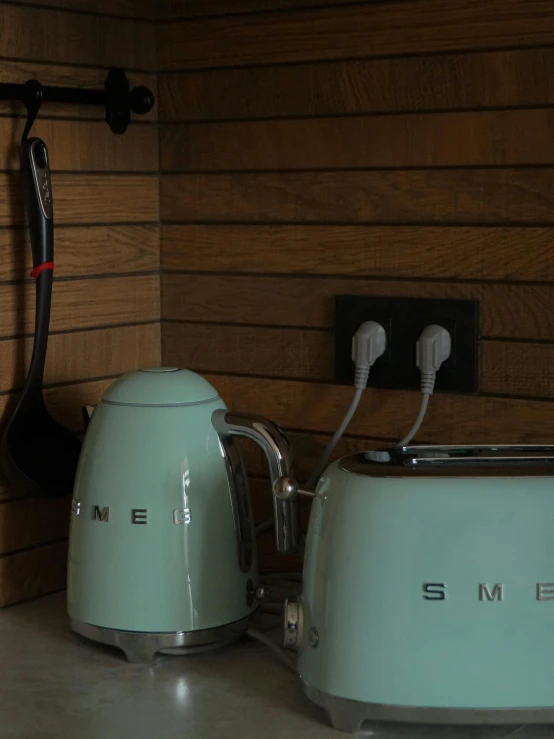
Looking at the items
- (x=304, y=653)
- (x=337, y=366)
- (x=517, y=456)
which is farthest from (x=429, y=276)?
(x=304, y=653)

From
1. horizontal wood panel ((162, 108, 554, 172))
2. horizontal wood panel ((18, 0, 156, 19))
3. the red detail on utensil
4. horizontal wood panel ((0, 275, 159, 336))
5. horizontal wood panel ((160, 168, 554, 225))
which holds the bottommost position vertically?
horizontal wood panel ((0, 275, 159, 336))

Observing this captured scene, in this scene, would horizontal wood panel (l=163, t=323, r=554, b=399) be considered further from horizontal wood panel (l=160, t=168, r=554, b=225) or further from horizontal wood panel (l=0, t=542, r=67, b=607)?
horizontal wood panel (l=0, t=542, r=67, b=607)

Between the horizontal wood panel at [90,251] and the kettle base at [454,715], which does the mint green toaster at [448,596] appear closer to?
the kettle base at [454,715]

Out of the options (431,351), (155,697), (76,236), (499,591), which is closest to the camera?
(499,591)

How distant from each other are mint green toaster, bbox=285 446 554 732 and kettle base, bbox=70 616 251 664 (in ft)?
0.64

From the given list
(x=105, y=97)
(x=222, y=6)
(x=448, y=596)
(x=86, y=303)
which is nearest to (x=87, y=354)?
(x=86, y=303)

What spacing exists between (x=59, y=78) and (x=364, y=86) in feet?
A: 0.98

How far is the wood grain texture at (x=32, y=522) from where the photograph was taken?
1.13 meters

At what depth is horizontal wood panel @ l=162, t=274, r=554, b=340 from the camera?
3.45ft

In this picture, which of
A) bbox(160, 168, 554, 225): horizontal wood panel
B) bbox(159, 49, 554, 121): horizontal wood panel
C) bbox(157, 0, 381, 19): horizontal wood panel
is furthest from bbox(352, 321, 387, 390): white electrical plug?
bbox(157, 0, 381, 19): horizontal wood panel

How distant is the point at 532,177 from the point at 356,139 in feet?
0.61

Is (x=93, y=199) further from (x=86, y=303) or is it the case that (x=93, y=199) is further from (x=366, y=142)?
(x=366, y=142)

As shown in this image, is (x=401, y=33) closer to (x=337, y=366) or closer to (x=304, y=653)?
(x=337, y=366)

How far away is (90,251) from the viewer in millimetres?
1195
